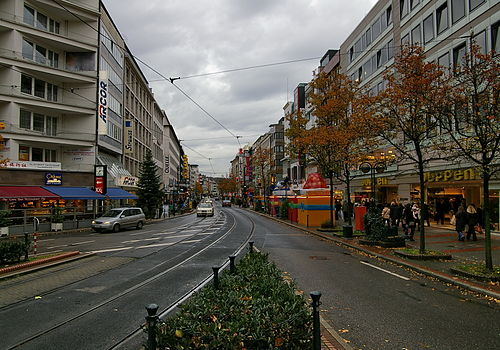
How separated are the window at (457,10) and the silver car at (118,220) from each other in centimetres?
2594

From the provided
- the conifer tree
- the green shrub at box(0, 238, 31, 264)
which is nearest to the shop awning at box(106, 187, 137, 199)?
the conifer tree

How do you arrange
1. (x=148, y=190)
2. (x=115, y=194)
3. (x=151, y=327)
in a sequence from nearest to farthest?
(x=151, y=327) < (x=115, y=194) < (x=148, y=190)

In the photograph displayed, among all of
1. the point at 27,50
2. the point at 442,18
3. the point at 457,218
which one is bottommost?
the point at 457,218

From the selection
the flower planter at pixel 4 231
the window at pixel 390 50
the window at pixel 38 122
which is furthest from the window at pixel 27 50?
the window at pixel 390 50

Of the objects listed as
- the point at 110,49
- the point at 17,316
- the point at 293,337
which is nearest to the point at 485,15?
the point at 293,337

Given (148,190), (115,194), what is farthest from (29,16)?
(148,190)

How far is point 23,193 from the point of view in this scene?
83.9ft

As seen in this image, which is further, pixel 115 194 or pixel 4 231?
pixel 115 194

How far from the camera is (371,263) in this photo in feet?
41.9

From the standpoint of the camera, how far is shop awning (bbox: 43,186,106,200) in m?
28.0

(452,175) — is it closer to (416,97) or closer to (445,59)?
(445,59)

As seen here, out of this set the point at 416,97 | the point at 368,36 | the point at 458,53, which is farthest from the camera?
the point at 368,36

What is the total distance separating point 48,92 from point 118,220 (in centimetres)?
1460

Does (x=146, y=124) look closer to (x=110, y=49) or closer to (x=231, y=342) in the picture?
(x=110, y=49)
